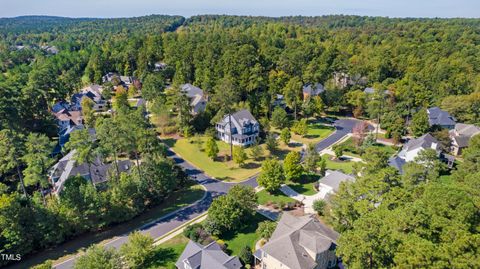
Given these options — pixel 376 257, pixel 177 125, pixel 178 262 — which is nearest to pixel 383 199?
pixel 376 257

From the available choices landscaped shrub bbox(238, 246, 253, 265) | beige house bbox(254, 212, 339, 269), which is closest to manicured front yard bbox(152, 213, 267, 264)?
landscaped shrub bbox(238, 246, 253, 265)

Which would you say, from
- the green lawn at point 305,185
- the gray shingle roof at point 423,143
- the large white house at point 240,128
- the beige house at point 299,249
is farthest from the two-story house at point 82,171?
the gray shingle roof at point 423,143

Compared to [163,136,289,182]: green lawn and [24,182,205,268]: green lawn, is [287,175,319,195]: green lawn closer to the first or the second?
[163,136,289,182]: green lawn

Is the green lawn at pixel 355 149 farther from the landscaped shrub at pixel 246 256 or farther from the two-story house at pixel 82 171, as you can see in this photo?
the two-story house at pixel 82 171

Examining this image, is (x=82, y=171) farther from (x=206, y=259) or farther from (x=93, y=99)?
(x=93, y=99)

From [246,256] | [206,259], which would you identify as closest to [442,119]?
[246,256]
